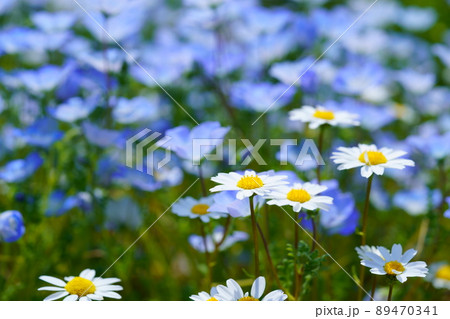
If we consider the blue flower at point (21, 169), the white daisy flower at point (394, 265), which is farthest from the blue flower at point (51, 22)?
the white daisy flower at point (394, 265)

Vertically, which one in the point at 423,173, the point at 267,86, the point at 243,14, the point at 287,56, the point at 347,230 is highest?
the point at 243,14

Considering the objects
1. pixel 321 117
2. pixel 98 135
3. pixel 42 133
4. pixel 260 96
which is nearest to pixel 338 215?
pixel 321 117

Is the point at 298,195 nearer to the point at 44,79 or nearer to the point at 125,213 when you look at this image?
the point at 125,213

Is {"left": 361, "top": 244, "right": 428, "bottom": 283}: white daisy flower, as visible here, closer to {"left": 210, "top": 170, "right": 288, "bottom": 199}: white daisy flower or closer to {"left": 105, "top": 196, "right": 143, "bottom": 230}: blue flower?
{"left": 210, "top": 170, "right": 288, "bottom": 199}: white daisy flower

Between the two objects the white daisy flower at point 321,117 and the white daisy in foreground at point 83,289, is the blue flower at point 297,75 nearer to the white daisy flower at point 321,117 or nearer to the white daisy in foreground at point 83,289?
the white daisy flower at point 321,117

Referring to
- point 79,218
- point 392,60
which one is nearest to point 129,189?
point 79,218

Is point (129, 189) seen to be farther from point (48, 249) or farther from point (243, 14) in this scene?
point (243, 14)
